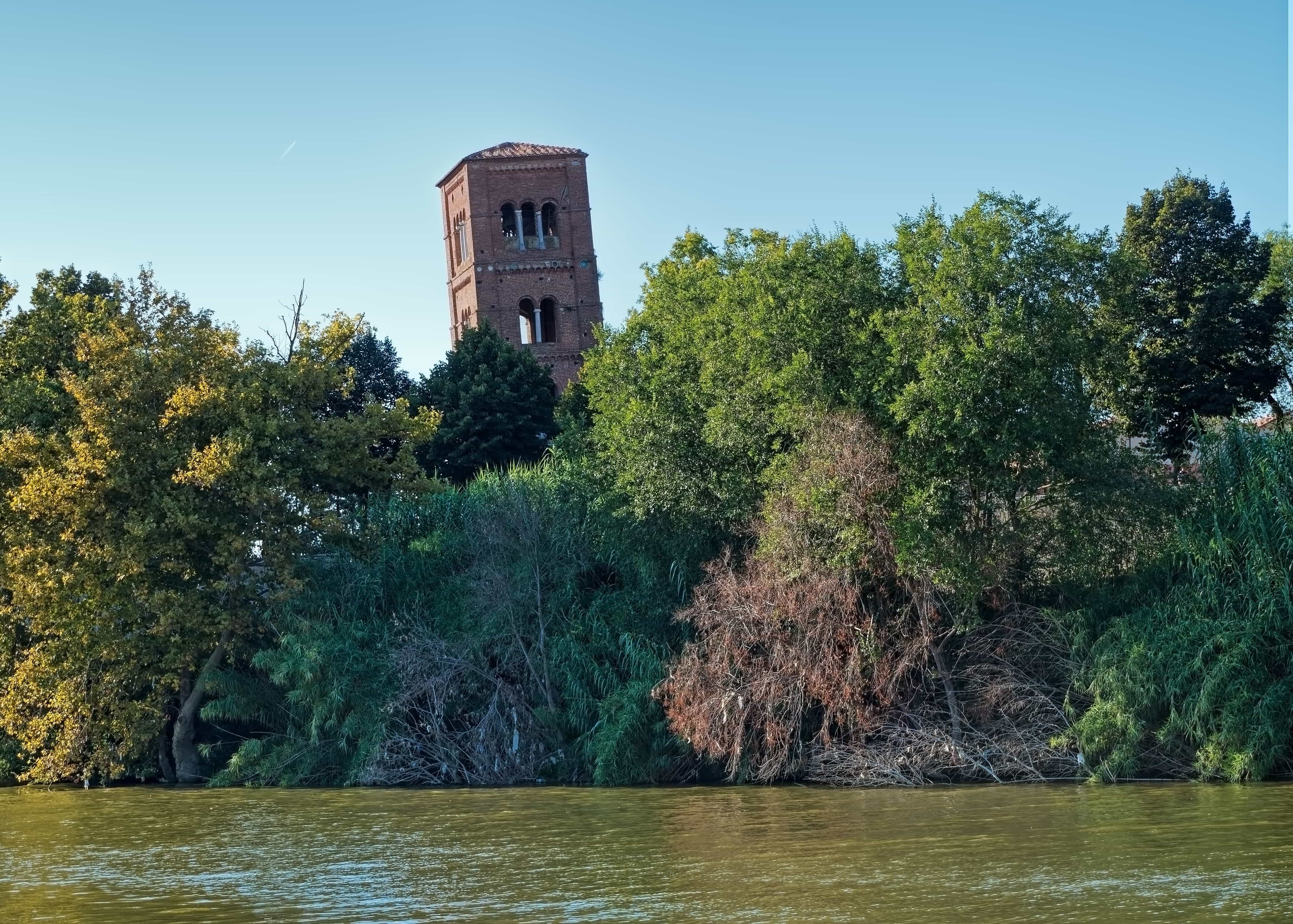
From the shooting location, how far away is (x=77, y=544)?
29328 mm

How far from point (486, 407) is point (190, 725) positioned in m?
22.1

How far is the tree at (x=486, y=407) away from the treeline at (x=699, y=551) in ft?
50.0

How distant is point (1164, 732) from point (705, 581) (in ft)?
26.5

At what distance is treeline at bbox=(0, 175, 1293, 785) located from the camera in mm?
24172

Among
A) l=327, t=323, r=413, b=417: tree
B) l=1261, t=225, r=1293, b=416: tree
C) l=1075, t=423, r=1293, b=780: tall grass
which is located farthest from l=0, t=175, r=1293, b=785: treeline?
l=327, t=323, r=413, b=417: tree

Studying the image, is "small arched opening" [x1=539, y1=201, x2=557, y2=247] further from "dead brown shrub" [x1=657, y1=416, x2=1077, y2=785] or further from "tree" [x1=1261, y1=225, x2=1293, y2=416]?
"dead brown shrub" [x1=657, y1=416, x2=1077, y2=785]

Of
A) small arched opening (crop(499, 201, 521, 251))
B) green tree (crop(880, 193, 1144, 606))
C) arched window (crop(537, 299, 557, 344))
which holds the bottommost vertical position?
green tree (crop(880, 193, 1144, 606))

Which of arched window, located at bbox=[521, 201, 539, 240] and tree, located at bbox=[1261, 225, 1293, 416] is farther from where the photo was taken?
arched window, located at bbox=[521, 201, 539, 240]

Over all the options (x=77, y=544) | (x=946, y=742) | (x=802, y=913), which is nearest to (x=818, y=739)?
(x=946, y=742)

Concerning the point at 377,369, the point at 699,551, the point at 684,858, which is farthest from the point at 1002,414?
the point at 377,369

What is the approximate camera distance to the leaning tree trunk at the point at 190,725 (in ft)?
98.9

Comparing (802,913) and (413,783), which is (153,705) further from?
(802,913)

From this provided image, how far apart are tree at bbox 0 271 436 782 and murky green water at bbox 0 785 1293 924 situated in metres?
4.67

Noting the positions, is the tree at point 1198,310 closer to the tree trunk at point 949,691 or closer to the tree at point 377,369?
the tree trunk at point 949,691
